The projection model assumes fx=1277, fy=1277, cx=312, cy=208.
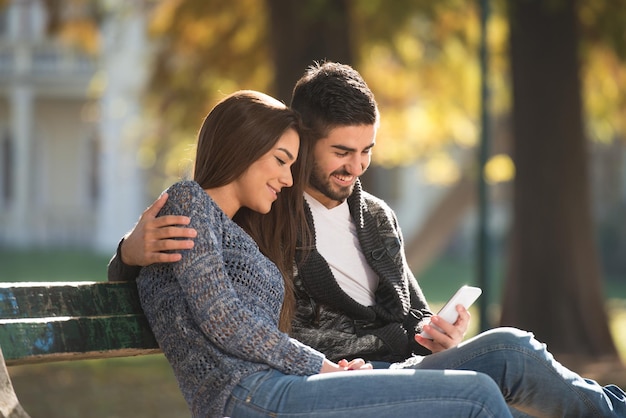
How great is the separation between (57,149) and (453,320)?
33.1m

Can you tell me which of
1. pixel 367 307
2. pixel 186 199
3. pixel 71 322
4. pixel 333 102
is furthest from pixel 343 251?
pixel 71 322

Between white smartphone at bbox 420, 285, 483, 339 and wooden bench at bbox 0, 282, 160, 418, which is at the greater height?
white smartphone at bbox 420, 285, 483, 339

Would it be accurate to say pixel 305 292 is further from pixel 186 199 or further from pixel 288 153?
pixel 186 199

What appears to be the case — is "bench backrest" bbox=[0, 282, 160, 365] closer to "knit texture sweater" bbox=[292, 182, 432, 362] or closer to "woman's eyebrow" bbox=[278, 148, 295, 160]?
"knit texture sweater" bbox=[292, 182, 432, 362]

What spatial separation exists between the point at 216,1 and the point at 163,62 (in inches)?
74.0

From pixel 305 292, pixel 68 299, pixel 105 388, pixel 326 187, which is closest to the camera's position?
pixel 68 299

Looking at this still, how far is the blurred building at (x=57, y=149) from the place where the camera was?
110 ft

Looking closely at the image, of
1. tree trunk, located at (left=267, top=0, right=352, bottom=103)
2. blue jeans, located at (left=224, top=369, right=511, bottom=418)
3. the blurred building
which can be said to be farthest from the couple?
the blurred building

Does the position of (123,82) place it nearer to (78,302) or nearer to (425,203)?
(425,203)

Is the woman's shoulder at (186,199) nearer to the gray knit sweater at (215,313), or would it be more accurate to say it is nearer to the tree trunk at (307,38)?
the gray knit sweater at (215,313)

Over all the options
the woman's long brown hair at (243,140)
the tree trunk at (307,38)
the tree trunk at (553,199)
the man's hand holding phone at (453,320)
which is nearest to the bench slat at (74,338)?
the woman's long brown hair at (243,140)

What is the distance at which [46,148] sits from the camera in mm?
36156

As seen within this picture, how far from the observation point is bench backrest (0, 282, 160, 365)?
3.75 m

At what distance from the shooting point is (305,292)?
14.3ft
